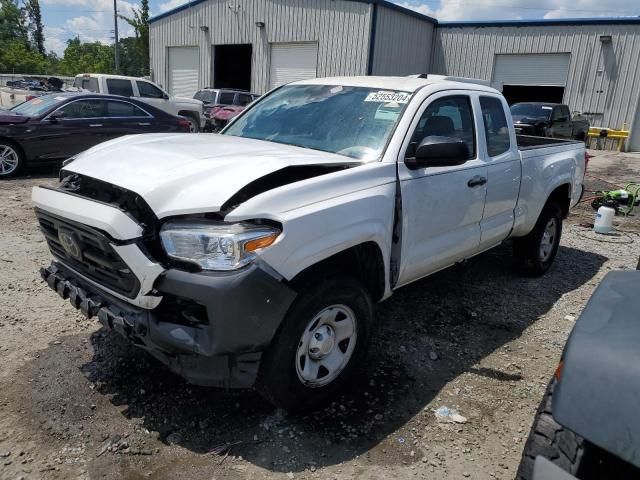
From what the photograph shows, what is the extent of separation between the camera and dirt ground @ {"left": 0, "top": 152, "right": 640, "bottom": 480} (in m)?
2.79

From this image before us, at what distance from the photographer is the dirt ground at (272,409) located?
110 inches

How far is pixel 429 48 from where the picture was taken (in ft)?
83.0

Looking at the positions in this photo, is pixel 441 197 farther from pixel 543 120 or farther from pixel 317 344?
pixel 543 120

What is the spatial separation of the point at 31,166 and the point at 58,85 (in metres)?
22.2

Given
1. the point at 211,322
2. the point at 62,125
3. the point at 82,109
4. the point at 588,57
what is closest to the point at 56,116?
the point at 62,125

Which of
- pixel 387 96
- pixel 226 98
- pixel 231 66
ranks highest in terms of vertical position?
pixel 231 66

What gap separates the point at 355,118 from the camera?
12.6ft

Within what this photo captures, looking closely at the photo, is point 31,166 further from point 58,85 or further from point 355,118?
point 58,85

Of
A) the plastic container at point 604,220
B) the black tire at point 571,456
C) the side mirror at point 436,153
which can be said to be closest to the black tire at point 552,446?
the black tire at point 571,456

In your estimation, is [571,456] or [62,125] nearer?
[571,456]

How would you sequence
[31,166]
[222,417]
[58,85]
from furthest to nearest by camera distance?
Result: [58,85]
[31,166]
[222,417]

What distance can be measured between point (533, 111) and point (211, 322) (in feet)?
56.8

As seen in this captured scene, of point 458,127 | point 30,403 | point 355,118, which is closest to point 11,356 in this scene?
point 30,403

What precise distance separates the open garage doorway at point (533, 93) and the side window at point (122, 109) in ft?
61.8
